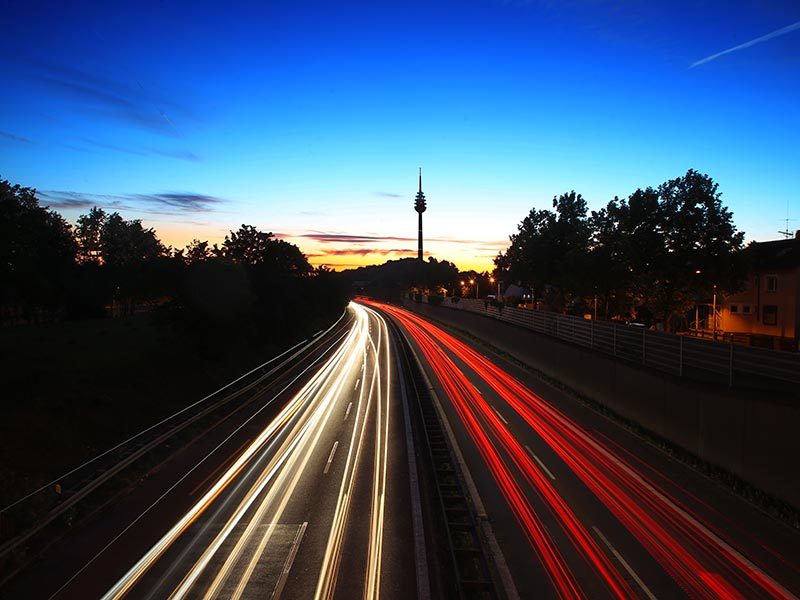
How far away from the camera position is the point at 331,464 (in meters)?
16.7

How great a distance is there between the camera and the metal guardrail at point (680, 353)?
567 inches

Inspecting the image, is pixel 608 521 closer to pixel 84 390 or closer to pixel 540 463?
pixel 540 463

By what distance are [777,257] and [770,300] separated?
11.3ft

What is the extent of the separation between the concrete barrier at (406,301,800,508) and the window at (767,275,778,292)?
23.2 meters

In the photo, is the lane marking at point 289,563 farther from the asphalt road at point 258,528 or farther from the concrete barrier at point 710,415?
the concrete barrier at point 710,415

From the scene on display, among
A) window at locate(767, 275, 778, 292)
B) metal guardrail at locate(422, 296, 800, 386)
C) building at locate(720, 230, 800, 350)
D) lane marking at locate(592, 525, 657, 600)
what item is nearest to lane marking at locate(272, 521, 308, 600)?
lane marking at locate(592, 525, 657, 600)

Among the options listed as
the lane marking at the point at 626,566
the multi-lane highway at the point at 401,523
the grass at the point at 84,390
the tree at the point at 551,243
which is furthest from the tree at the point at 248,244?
the lane marking at the point at 626,566

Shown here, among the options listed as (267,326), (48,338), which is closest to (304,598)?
(267,326)

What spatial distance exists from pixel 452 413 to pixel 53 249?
6137cm

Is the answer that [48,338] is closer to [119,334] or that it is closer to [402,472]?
[119,334]

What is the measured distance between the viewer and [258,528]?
1180cm

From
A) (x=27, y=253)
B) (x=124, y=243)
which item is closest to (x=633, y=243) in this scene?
(x=27, y=253)

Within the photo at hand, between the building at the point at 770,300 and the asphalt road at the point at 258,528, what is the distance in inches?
1241

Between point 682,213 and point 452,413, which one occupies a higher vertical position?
point 682,213
